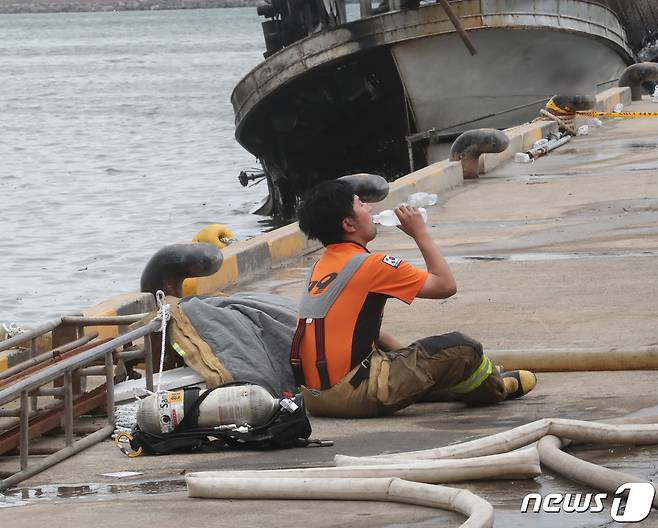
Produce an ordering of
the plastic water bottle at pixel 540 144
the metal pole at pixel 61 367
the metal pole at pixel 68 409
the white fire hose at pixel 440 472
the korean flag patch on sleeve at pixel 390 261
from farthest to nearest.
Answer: the plastic water bottle at pixel 540 144 → the korean flag patch on sleeve at pixel 390 261 → the metal pole at pixel 68 409 → the metal pole at pixel 61 367 → the white fire hose at pixel 440 472

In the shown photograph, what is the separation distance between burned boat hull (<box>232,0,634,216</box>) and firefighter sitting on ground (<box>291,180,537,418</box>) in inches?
569

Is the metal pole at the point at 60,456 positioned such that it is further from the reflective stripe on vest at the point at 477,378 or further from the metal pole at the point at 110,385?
the reflective stripe on vest at the point at 477,378

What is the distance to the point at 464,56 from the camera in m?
21.7

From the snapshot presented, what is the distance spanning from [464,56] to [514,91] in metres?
1.38

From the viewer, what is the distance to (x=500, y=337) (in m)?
7.93

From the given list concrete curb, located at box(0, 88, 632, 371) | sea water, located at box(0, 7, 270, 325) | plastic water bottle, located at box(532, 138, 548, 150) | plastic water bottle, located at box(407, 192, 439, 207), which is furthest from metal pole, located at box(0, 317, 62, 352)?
plastic water bottle, located at box(532, 138, 548, 150)

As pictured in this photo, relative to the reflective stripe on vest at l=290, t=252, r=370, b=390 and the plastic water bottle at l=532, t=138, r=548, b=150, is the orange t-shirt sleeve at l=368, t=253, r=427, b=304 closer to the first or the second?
the reflective stripe on vest at l=290, t=252, r=370, b=390

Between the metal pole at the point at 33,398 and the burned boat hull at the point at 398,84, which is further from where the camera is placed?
the burned boat hull at the point at 398,84

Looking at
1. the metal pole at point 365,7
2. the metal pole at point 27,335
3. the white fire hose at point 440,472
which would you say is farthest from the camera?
the metal pole at point 365,7

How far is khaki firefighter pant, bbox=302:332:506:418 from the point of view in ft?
20.7

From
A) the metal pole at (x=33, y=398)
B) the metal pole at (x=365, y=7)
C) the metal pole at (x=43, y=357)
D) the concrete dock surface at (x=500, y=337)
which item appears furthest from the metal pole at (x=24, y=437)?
the metal pole at (x=365, y=7)

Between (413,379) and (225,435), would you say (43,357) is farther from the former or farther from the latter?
(413,379)

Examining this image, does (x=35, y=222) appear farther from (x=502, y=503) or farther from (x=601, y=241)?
(x=502, y=503)

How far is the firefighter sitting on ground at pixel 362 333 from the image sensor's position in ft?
20.6
